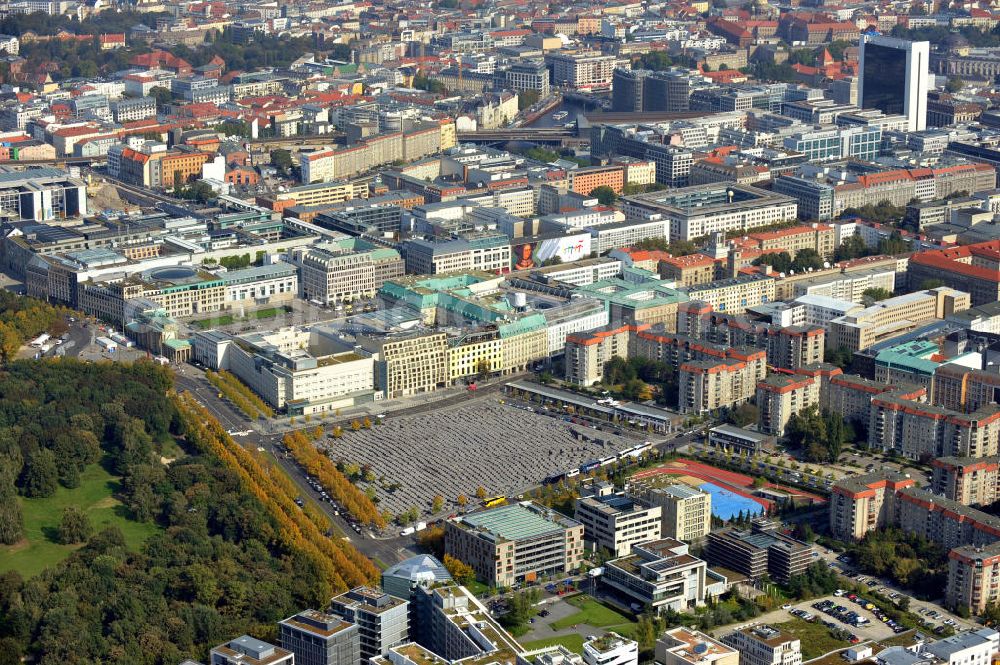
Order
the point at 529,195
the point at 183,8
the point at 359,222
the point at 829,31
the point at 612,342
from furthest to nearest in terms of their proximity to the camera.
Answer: the point at 183,8 → the point at 829,31 → the point at 529,195 → the point at 359,222 → the point at 612,342

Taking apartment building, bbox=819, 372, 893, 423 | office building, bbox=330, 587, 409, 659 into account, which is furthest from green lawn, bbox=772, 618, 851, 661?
apartment building, bbox=819, 372, 893, 423

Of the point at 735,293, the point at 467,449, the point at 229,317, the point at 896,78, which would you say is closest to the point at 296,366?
the point at 467,449

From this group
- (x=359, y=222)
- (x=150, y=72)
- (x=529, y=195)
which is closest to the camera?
(x=359, y=222)

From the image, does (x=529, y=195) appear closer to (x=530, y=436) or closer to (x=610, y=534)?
(x=530, y=436)

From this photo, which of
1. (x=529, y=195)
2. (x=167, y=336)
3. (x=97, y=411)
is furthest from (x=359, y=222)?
(x=97, y=411)

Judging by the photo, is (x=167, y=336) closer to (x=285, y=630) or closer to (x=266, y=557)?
(x=266, y=557)

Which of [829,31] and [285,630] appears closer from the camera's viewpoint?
[285,630]

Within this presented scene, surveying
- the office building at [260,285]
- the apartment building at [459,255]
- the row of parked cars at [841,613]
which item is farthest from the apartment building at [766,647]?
the office building at [260,285]
